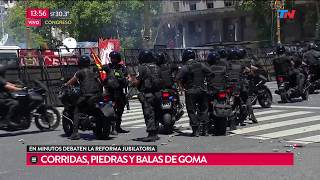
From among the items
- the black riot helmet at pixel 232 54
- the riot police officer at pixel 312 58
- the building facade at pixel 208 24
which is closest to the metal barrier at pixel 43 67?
the riot police officer at pixel 312 58

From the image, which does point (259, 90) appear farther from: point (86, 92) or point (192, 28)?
point (192, 28)

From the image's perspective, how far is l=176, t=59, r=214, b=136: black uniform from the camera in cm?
1085

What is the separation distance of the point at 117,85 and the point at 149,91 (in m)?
1.01

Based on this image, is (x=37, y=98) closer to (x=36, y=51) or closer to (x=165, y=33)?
(x=36, y=51)

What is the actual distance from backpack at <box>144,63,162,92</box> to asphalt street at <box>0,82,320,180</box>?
3.40 ft

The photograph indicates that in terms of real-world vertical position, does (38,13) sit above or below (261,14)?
above

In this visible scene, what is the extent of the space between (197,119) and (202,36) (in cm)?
6203

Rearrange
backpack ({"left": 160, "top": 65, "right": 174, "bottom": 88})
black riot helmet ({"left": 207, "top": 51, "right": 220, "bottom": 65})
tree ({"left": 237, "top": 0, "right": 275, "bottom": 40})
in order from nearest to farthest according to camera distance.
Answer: black riot helmet ({"left": 207, "top": 51, "right": 220, "bottom": 65}) → backpack ({"left": 160, "top": 65, "right": 174, "bottom": 88}) → tree ({"left": 237, "top": 0, "right": 275, "bottom": 40})

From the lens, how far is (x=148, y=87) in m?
10.6

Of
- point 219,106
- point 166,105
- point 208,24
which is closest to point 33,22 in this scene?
point 166,105

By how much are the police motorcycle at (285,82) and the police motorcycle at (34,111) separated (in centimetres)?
717

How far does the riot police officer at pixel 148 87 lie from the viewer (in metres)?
10.5

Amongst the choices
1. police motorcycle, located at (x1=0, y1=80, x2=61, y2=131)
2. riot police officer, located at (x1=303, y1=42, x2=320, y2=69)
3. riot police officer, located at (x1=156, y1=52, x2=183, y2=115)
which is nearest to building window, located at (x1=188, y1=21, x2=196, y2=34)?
riot police officer, located at (x1=303, y1=42, x2=320, y2=69)

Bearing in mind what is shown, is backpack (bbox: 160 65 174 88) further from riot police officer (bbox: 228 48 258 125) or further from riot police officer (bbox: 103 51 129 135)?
riot police officer (bbox: 228 48 258 125)
